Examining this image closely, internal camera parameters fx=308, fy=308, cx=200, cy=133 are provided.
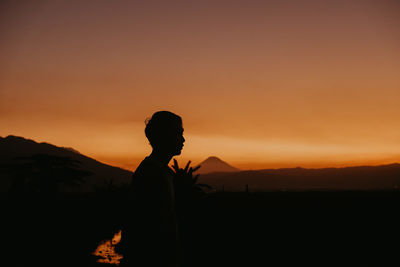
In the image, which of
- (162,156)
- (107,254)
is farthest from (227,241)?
(162,156)

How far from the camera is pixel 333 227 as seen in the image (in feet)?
120

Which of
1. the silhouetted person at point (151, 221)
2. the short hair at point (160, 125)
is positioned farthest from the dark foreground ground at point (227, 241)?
the silhouetted person at point (151, 221)

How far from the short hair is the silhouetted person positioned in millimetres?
199

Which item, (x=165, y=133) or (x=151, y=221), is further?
(x=165, y=133)

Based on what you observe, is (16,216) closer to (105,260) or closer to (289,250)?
(105,260)

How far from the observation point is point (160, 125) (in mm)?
2158

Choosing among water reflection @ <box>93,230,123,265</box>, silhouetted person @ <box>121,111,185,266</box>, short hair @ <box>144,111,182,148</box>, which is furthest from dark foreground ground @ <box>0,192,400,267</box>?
silhouetted person @ <box>121,111,185,266</box>

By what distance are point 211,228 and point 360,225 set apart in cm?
1948

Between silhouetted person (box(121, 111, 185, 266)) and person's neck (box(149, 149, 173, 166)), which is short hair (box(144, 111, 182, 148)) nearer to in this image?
person's neck (box(149, 149, 173, 166))

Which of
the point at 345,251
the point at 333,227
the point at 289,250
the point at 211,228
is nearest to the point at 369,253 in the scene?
the point at 345,251

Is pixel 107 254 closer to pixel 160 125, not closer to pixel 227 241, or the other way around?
pixel 227 241

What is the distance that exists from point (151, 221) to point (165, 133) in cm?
60

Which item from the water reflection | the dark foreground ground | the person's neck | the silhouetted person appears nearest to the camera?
the silhouetted person

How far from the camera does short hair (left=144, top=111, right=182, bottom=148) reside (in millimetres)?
2150
